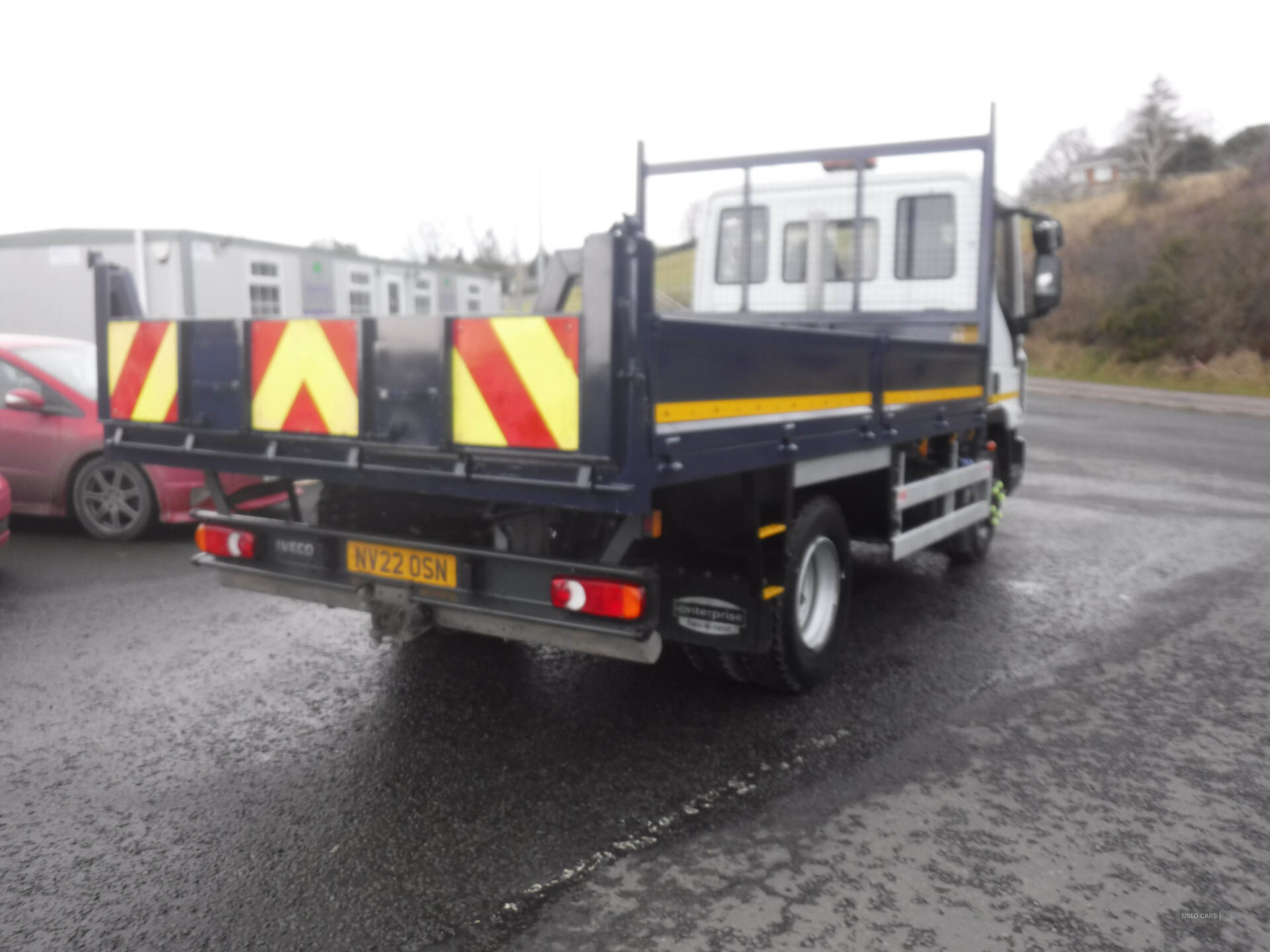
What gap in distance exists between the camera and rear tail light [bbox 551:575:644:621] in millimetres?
3619

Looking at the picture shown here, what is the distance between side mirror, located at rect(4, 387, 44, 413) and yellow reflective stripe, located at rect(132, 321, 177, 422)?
152 inches

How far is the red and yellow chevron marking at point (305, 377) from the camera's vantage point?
378 cm

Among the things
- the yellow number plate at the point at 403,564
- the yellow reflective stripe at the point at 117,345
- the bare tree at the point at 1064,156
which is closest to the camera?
the yellow number plate at the point at 403,564

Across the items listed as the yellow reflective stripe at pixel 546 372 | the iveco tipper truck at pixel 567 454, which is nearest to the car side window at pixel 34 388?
the iveco tipper truck at pixel 567 454

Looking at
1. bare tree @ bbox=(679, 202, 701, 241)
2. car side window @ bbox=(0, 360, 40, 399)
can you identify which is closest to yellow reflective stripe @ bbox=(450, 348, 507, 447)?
bare tree @ bbox=(679, 202, 701, 241)

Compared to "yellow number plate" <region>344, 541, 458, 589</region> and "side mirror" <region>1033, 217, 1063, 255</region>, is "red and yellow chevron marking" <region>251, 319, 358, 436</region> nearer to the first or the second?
"yellow number plate" <region>344, 541, 458, 589</region>

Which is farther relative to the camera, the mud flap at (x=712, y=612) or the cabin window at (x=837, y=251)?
the cabin window at (x=837, y=251)

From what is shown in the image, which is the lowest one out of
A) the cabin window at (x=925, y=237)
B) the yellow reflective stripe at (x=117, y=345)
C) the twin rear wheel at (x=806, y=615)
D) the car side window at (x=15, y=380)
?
the twin rear wheel at (x=806, y=615)

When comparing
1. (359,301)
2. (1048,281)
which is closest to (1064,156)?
(359,301)

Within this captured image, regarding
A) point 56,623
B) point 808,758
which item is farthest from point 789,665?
point 56,623

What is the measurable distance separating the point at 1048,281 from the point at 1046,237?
11.7 inches

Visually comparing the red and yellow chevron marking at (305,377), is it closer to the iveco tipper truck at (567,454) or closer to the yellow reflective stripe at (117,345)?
the iveco tipper truck at (567,454)

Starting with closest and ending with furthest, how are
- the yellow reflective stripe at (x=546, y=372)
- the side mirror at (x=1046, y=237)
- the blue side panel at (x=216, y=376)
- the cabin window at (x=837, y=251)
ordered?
1. the yellow reflective stripe at (x=546, y=372)
2. the blue side panel at (x=216, y=376)
3. the side mirror at (x=1046, y=237)
4. the cabin window at (x=837, y=251)

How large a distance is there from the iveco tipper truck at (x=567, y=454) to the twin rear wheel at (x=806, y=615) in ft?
0.04
